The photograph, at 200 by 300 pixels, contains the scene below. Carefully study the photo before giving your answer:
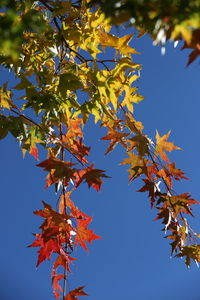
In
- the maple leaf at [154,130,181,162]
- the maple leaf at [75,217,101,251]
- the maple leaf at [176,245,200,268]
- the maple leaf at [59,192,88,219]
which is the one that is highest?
the maple leaf at [154,130,181,162]

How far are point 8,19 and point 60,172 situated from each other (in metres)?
0.88

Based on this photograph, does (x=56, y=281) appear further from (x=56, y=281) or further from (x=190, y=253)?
(x=190, y=253)

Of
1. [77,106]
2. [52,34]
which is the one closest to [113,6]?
[77,106]

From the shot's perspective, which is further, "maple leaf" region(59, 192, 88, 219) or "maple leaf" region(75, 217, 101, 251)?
"maple leaf" region(59, 192, 88, 219)

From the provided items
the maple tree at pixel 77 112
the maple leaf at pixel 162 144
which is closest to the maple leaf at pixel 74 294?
the maple tree at pixel 77 112

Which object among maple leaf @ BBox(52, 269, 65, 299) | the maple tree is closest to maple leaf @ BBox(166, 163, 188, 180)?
the maple tree

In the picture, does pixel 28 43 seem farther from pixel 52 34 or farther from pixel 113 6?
pixel 113 6

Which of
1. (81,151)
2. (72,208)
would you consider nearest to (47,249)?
(72,208)

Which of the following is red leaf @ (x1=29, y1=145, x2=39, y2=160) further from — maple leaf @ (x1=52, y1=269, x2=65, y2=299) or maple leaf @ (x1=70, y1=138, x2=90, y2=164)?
maple leaf @ (x1=52, y1=269, x2=65, y2=299)

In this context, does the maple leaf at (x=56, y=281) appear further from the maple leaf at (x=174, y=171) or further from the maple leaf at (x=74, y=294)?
the maple leaf at (x=174, y=171)

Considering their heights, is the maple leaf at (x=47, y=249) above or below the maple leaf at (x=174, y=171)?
below

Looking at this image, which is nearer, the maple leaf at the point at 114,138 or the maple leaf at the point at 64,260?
the maple leaf at the point at 64,260

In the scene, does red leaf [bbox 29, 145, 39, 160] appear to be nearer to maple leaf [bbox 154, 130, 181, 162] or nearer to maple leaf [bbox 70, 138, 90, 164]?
maple leaf [bbox 70, 138, 90, 164]

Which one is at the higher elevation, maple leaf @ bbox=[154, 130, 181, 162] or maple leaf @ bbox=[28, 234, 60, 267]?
maple leaf @ bbox=[154, 130, 181, 162]
